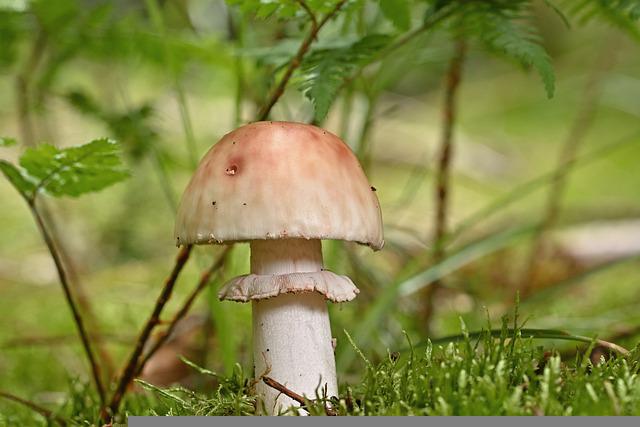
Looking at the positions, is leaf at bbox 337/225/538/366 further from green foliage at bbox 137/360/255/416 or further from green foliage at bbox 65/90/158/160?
green foliage at bbox 65/90/158/160

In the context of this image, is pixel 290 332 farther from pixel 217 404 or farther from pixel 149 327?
pixel 149 327

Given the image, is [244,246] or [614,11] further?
[244,246]

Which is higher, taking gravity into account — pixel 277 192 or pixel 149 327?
pixel 277 192

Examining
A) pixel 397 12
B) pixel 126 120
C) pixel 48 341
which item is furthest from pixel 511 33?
pixel 48 341

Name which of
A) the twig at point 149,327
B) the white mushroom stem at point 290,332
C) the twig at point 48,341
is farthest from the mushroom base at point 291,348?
the twig at point 48,341

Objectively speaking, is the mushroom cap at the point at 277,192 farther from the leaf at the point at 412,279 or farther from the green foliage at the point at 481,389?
the leaf at the point at 412,279

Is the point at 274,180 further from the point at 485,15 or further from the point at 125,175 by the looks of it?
the point at 485,15

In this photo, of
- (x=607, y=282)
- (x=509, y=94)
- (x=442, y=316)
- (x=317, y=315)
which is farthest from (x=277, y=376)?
(x=509, y=94)
